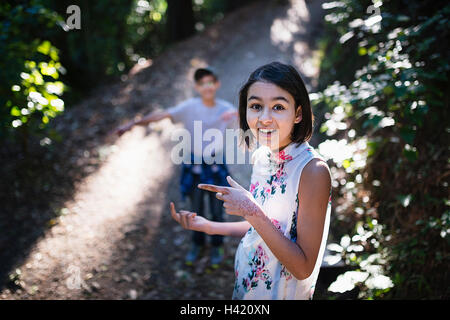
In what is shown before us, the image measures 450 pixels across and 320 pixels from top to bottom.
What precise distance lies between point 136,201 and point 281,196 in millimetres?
3690

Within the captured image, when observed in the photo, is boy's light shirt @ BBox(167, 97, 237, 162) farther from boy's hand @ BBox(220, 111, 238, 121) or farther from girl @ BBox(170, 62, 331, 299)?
girl @ BBox(170, 62, 331, 299)

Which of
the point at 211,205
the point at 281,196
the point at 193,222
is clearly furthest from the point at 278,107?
the point at 211,205

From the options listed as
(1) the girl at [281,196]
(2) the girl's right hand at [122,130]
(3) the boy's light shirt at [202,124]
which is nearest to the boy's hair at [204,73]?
(3) the boy's light shirt at [202,124]

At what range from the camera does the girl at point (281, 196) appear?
1360 mm

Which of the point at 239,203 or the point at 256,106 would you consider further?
the point at 256,106

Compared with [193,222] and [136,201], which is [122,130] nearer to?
[193,222]

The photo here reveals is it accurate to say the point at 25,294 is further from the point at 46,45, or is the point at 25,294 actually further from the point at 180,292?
the point at 46,45

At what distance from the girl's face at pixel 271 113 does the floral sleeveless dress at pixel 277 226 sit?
0.10 meters

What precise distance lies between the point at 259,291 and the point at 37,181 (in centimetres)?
429

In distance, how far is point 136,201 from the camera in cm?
485

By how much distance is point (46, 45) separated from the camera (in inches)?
148

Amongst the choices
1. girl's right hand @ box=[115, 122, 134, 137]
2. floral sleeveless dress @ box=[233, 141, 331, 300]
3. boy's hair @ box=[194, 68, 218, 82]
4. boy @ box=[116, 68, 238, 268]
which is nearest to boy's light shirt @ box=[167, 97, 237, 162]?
boy @ box=[116, 68, 238, 268]

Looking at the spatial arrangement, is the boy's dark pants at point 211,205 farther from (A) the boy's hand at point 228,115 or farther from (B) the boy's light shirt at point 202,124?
(A) the boy's hand at point 228,115
